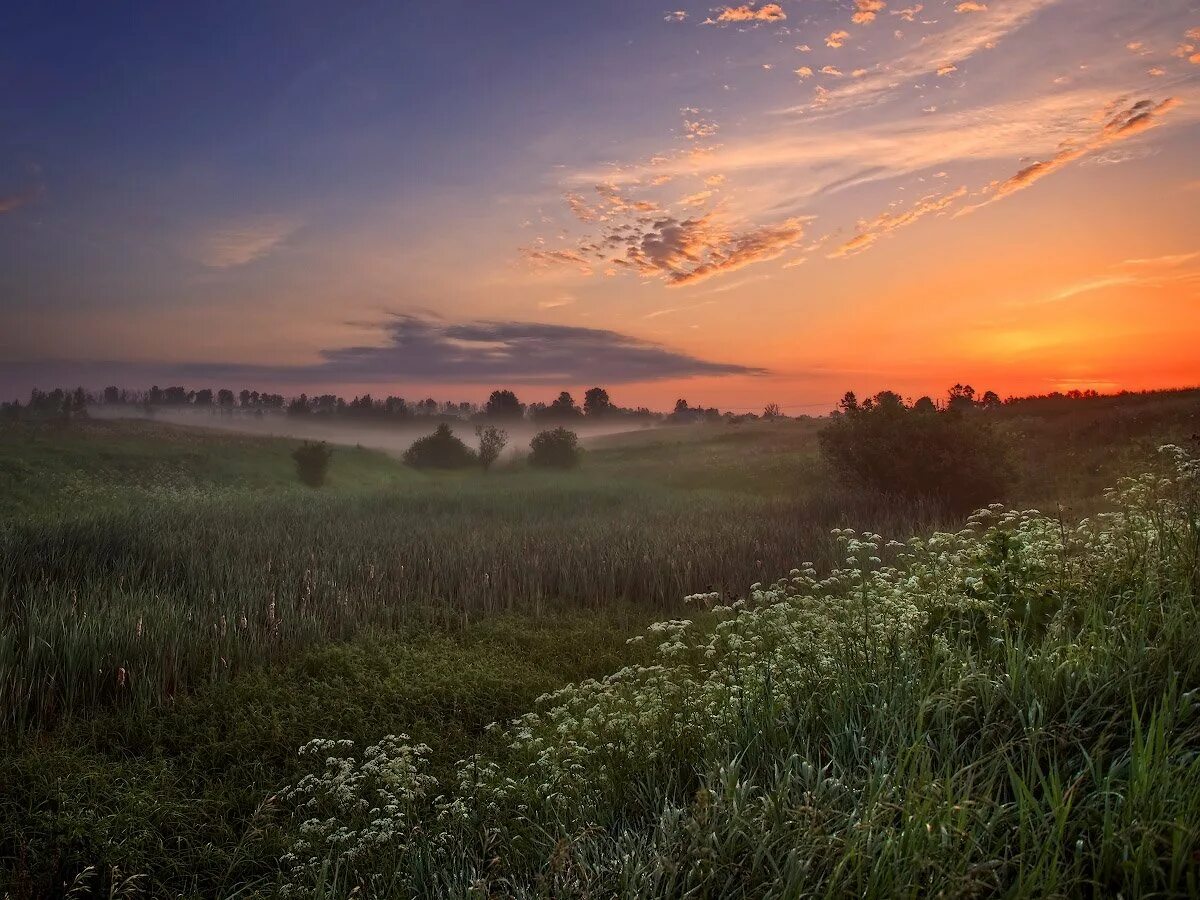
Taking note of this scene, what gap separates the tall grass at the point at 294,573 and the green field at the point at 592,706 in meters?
0.07

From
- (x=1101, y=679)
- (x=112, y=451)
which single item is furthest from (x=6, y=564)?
(x=112, y=451)

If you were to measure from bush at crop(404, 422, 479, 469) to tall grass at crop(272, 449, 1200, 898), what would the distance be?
4383cm

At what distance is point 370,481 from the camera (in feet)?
148

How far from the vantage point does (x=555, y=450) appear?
48094mm

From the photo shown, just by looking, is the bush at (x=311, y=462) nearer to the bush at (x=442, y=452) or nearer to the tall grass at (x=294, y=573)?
the bush at (x=442, y=452)

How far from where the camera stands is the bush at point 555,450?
157ft

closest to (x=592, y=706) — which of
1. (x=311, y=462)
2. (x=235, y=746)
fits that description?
(x=235, y=746)

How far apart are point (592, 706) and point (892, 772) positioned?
156 inches

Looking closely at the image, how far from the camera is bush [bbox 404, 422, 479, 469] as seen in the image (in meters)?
50.4

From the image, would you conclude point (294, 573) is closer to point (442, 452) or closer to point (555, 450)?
point (555, 450)

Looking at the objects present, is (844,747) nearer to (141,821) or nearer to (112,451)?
(141,821)

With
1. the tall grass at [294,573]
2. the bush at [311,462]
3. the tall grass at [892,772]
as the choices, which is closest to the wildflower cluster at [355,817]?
the tall grass at [892,772]

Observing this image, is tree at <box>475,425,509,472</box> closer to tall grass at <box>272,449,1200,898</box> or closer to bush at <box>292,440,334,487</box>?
bush at <box>292,440,334,487</box>

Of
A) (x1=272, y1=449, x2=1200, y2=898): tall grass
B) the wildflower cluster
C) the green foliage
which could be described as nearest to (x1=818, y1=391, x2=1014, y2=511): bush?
the green foliage
